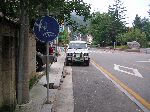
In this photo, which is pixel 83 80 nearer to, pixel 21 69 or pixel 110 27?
pixel 21 69

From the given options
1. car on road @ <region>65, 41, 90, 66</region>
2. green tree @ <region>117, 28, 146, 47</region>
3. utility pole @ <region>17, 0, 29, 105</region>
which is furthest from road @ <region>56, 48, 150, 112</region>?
green tree @ <region>117, 28, 146, 47</region>

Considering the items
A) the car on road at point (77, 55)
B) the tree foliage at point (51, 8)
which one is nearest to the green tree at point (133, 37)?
the car on road at point (77, 55)

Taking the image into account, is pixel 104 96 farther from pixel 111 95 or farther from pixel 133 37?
pixel 133 37

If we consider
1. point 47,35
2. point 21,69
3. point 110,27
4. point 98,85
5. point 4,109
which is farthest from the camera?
point 110,27

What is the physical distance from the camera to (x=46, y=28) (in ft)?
36.3

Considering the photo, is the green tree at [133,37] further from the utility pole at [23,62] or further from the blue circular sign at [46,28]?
the utility pole at [23,62]

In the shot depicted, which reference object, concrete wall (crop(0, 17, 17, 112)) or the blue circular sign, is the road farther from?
the blue circular sign

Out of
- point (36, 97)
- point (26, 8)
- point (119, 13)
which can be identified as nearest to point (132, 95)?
point (36, 97)

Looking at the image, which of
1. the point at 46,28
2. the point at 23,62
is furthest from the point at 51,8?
the point at 23,62

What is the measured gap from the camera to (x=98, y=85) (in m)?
16.3

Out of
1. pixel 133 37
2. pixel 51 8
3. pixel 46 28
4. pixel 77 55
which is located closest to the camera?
pixel 51 8

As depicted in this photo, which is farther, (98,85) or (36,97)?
(98,85)

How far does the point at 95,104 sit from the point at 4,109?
2975 millimetres

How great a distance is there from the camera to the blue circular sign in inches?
432
